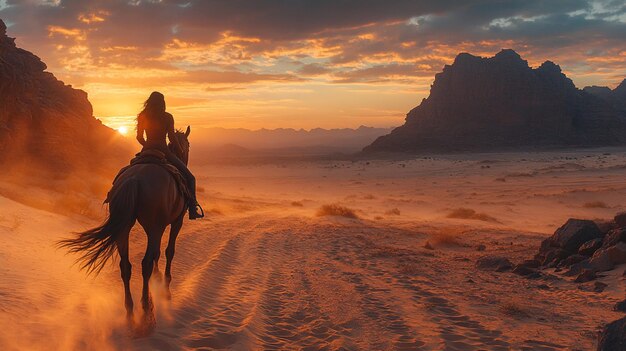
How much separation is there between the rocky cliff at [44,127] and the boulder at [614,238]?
2321cm

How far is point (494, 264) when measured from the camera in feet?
38.4

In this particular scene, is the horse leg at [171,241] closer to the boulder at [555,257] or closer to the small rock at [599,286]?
the small rock at [599,286]

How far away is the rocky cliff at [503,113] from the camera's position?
12838cm

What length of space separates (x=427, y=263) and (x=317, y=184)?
44.8 m

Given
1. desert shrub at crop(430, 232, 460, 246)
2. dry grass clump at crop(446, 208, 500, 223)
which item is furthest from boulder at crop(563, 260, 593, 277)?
dry grass clump at crop(446, 208, 500, 223)

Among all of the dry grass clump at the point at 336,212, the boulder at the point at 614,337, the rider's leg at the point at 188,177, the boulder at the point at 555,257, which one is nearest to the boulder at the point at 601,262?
the boulder at the point at 555,257

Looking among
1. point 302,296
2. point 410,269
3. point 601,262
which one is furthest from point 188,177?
point 601,262

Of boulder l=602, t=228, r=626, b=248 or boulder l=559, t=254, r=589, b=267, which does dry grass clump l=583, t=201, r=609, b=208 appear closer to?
boulder l=602, t=228, r=626, b=248

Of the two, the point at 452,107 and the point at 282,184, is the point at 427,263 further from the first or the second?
the point at 452,107

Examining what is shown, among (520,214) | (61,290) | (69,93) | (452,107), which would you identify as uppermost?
(452,107)

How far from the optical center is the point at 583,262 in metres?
10.8

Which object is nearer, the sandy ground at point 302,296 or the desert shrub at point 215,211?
the sandy ground at point 302,296

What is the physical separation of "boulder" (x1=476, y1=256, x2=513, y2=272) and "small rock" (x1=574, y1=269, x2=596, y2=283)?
5.90 ft

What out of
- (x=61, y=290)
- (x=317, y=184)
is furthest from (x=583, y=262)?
(x=317, y=184)
